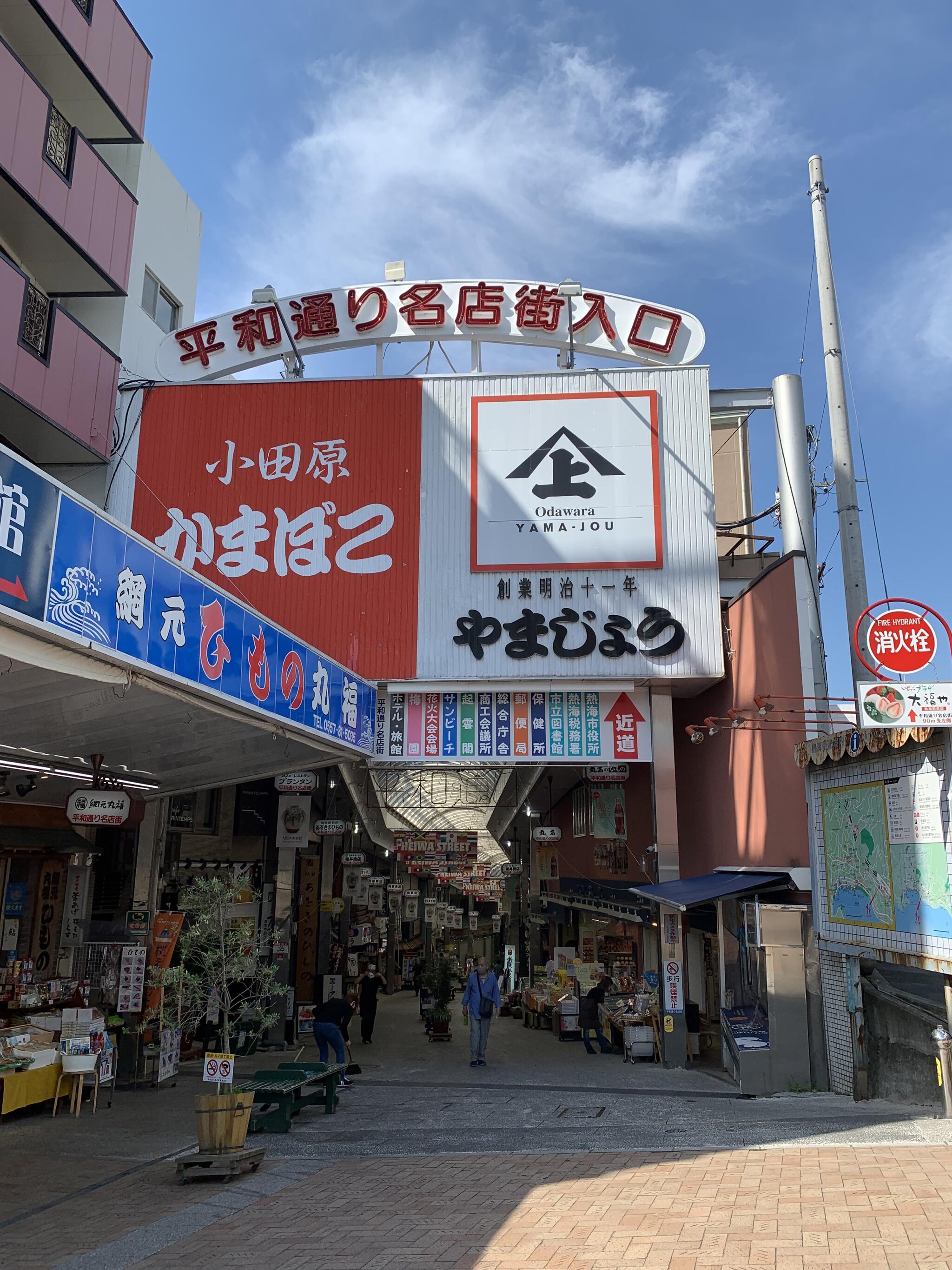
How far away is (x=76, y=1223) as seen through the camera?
757 cm

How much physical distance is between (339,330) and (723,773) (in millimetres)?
10792

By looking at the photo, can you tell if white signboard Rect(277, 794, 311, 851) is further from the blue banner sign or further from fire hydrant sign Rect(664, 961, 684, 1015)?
fire hydrant sign Rect(664, 961, 684, 1015)

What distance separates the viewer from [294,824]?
1928 cm

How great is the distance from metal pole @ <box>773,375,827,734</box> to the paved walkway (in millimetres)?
6045

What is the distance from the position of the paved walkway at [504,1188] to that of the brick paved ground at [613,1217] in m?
0.02

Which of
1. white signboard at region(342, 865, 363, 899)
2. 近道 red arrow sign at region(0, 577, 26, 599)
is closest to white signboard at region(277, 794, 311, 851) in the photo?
white signboard at region(342, 865, 363, 899)

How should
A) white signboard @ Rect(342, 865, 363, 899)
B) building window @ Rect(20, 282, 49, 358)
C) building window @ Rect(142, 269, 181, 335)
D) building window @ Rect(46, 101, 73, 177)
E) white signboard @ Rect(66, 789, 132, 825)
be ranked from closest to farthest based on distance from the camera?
white signboard @ Rect(66, 789, 132, 825), building window @ Rect(20, 282, 49, 358), building window @ Rect(46, 101, 73, 177), building window @ Rect(142, 269, 181, 335), white signboard @ Rect(342, 865, 363, 899)

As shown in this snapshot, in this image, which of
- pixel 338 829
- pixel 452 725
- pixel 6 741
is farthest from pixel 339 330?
pixel 6 741

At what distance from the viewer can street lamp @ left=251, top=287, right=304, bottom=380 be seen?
18.7 metres

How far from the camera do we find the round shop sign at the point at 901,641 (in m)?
9.42

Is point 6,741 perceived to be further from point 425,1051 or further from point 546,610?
point 425,1051

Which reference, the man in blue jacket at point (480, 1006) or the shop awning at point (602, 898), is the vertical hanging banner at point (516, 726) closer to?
the shop awning at point (602, 898)

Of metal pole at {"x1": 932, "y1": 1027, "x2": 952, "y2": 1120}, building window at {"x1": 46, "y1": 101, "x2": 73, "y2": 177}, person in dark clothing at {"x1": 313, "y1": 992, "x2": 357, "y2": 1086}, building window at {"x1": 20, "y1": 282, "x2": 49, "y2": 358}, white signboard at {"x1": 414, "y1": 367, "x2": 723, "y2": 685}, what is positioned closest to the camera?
metal pole at {"x1": 932, "y1": 1027, "x2": 952, "y2": 1120}

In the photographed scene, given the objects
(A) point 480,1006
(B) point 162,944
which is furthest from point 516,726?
(B) point 162,944
